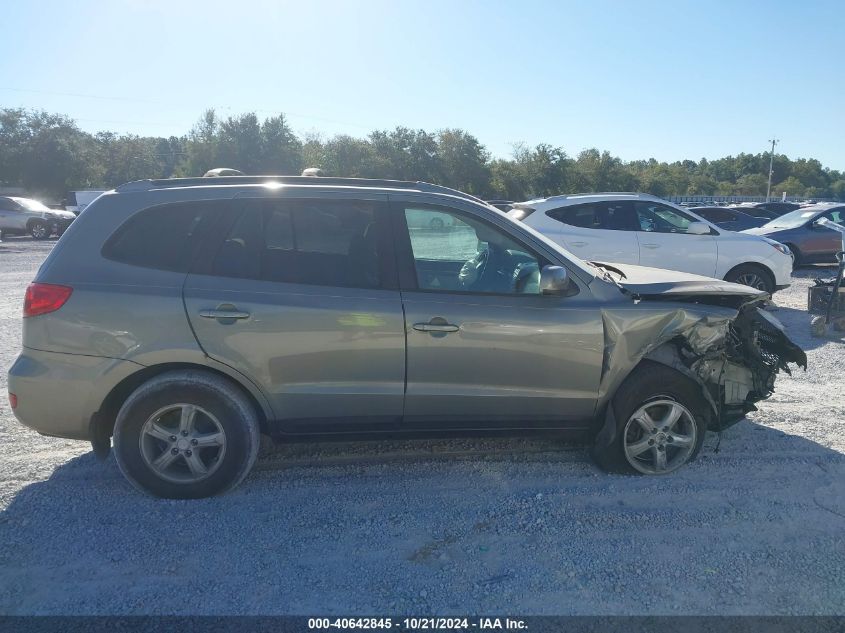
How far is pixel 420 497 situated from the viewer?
3.96 meters

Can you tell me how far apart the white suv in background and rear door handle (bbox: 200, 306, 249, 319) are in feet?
21.9

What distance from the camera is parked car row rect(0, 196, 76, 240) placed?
25.3 meters

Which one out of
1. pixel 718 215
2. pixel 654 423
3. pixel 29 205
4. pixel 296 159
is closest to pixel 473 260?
pixel 654 423

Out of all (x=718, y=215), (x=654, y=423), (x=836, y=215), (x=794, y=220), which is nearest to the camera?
(x=654, y=423)

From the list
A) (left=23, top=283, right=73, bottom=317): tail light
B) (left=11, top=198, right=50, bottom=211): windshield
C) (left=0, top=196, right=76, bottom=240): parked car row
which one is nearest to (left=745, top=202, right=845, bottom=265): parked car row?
(left=23, top=283, right=73, bottom=317): tail light

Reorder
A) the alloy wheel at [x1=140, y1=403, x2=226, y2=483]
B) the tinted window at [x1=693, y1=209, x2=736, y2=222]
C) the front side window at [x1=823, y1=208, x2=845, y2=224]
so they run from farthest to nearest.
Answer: the tinted window at [x1=693, y1=209, x2=736, y2=222] → the front side window at [x1=823, y1=208, x2=845, y2=224] → the alloy wheel at [x1=140, y1=403, x2=226, y2=483]

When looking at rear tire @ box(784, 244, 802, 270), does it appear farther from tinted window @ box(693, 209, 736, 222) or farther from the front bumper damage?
the front bumper damage

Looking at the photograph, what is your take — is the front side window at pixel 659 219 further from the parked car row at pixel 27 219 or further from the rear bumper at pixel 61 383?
the parked car row at pixel 27 219

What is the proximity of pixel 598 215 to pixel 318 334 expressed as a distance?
7.09 m

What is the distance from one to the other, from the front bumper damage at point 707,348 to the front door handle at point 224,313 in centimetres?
225

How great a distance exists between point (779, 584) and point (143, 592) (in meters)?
3.08

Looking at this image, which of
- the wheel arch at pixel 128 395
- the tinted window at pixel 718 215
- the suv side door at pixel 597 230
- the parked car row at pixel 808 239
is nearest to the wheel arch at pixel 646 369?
the wheel arch at pixel 128 395

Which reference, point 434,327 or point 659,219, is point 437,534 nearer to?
point 434,327

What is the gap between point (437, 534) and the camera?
11.6ft
